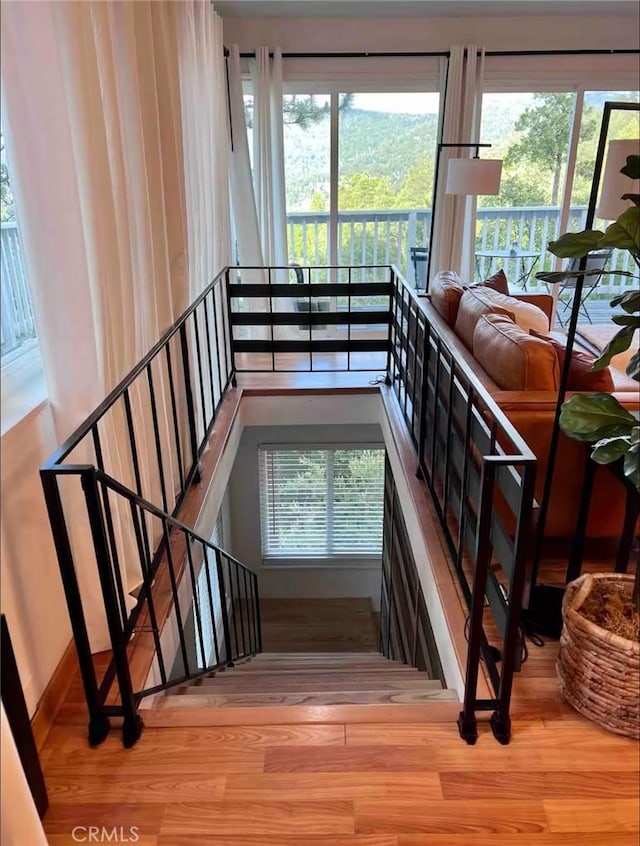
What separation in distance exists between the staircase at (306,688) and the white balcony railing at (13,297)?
1.18 meters

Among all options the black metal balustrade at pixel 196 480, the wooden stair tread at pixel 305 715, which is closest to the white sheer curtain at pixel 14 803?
the black metal balustrade at pixel 196 480

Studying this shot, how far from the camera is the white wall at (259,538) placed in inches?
217

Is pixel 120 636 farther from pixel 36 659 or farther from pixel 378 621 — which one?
pixel 378 621

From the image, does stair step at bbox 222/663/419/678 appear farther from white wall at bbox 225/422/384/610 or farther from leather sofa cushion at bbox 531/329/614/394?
white wall at bbox 225/422/384/610

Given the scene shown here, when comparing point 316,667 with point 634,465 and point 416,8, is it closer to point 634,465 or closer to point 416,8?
point 634,465

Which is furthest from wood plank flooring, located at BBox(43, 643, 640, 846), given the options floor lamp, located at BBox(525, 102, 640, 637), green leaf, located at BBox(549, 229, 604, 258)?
green leaf, located at BBox(549, 229, 604, 258)

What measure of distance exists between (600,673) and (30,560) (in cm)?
159

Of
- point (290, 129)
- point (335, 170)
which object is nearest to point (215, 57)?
point (290, 129)

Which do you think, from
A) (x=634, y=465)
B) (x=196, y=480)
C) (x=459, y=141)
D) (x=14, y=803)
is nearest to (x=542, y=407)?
(x=634, y=465)

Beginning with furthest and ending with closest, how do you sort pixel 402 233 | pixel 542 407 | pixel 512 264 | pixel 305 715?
pixel 512 264 → pixel 402 233 → pixel 542 407 → pixel 305 715

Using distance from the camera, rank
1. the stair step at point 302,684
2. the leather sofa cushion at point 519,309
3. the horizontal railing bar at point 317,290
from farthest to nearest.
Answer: the horizontal railing bar at point 317,290, the leather sofa cushion at point 519,309, the stair step at point 302,684

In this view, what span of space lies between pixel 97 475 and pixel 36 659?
67 cm

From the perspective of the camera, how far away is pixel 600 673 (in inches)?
63.2

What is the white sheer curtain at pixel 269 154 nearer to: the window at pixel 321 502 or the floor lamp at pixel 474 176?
the floor lamp at pixel 474 176
